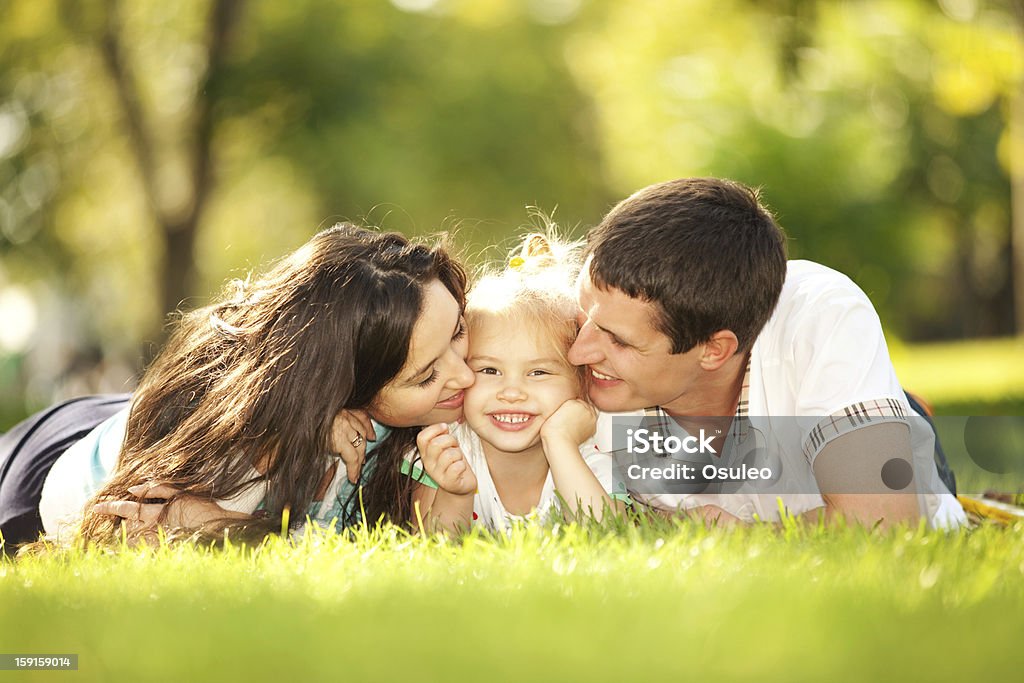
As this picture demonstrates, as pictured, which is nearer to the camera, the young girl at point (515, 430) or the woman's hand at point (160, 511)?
the woman's hand at point (160, 511)

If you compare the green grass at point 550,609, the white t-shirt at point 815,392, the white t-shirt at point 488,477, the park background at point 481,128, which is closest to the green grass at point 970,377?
the park background at point 481,128

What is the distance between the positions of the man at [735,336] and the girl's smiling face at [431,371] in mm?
444

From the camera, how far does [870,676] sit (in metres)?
2.14

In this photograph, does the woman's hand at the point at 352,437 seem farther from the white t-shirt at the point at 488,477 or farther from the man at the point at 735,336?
the man at the point at 735,336

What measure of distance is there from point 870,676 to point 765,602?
12.3 inches

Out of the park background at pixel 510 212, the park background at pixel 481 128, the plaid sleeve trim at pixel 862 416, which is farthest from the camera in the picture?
the park background at pixel 481 128

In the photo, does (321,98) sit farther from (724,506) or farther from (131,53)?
(724,506)

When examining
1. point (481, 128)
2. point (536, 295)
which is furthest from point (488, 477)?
point (481, 128)

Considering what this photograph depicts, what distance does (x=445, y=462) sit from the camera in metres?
3.80

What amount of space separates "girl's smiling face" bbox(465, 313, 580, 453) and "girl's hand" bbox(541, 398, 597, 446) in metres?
0.08

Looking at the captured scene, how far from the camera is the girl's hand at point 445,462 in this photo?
12.4 feet

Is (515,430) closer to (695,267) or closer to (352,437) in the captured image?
(352,437)

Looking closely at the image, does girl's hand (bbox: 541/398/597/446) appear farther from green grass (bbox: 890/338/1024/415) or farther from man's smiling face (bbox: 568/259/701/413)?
green grass (bbox: 890/338/1024/415)

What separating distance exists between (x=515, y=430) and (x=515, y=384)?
0.56ft
